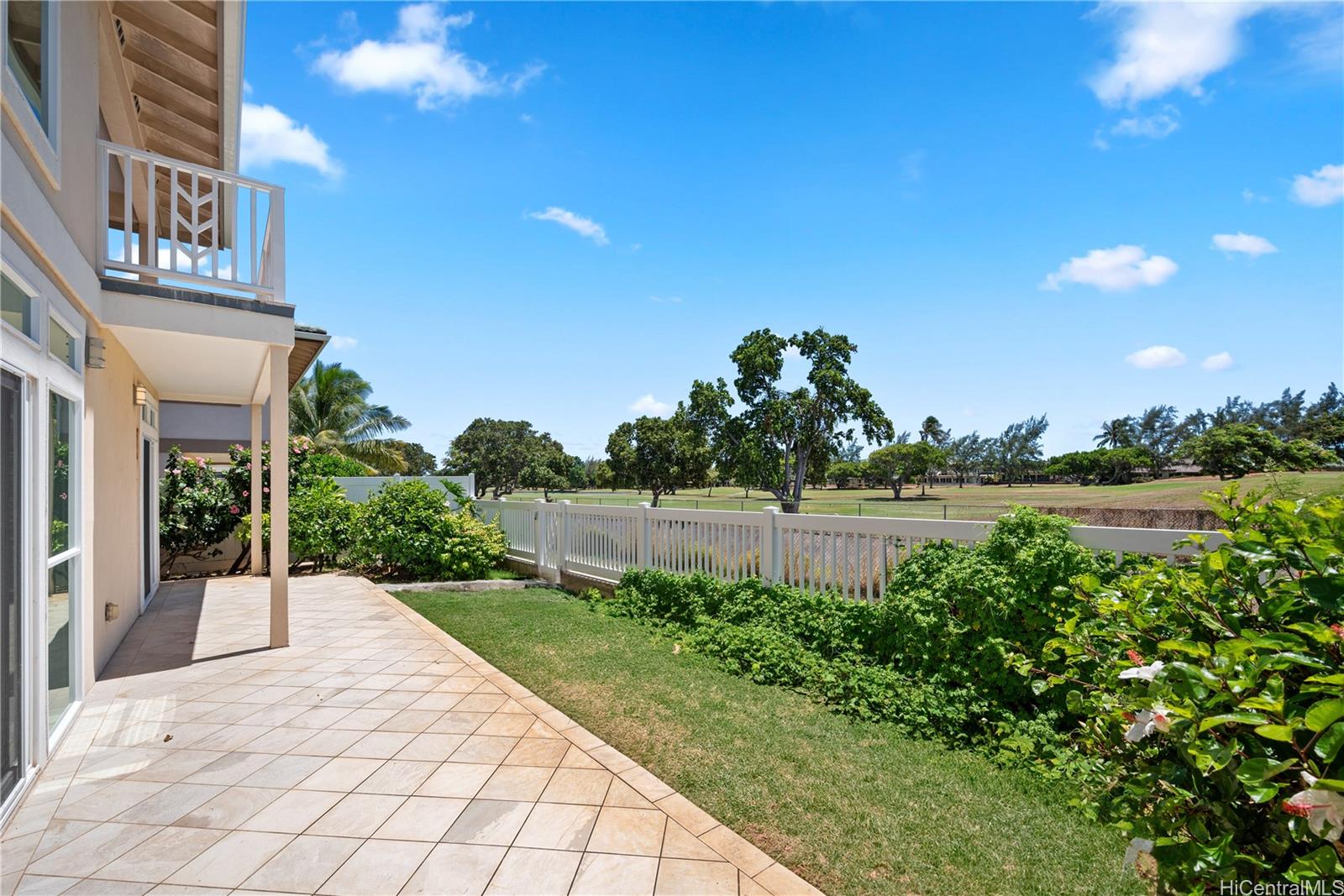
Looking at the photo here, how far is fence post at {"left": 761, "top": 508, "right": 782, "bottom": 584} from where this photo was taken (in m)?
5.77

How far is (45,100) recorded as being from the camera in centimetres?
329

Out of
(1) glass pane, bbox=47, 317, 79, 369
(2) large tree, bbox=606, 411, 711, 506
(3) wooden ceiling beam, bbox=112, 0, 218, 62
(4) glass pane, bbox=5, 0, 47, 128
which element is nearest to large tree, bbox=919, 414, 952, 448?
(2) large tree, bbox=606, 411, 711, 506

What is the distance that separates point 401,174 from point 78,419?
20.3 ft

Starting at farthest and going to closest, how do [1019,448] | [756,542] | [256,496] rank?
1. [1019,448]
2. [256,496]
3. [756,542]

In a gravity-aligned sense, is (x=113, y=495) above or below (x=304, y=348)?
below

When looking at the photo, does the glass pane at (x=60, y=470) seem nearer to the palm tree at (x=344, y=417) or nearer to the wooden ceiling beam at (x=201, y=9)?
the wooden ceiling beam at (x=201, y=9)

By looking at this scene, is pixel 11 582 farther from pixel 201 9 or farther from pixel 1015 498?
pixel 1015 498

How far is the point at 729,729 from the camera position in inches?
142

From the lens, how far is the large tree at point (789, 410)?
2928 cm

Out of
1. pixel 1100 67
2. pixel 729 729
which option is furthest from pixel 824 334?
pixel 729 729

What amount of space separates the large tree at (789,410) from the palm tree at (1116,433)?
7378 centimetres

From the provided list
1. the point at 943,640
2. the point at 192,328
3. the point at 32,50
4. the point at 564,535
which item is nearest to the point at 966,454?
the point at 564,535

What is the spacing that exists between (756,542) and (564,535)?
3589 millimetres

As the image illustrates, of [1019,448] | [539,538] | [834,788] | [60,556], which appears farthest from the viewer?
[1019,448]
